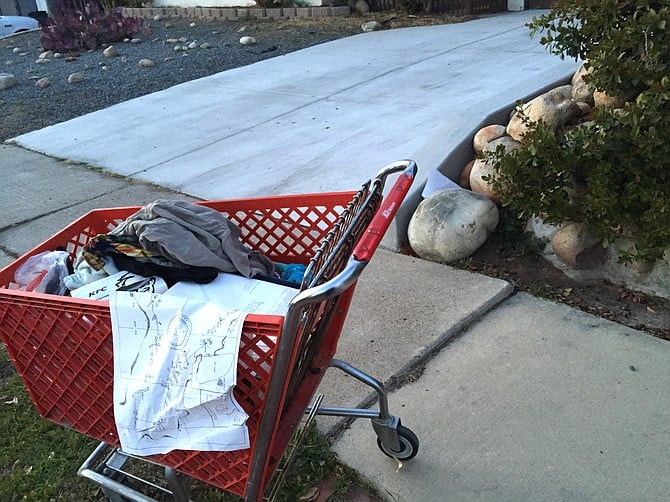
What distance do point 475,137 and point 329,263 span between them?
2.70 m

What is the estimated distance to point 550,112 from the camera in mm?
3633

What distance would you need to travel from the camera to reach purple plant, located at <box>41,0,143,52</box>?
482 inches

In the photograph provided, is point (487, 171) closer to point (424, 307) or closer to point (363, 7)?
point (424, 307)

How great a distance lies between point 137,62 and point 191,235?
9150 millimetres

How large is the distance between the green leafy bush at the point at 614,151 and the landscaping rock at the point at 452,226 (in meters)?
0.30

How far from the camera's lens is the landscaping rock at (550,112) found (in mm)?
3617

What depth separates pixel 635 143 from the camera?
112 inches

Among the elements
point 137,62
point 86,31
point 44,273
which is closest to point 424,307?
point 44,273

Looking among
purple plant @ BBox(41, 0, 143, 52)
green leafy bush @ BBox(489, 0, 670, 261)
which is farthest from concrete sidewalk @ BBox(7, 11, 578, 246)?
purple plant @ BBox(41, 0, 143, 52)

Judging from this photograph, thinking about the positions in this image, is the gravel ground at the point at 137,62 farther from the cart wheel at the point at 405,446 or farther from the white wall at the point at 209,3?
the cart wheel at the point at 405,446

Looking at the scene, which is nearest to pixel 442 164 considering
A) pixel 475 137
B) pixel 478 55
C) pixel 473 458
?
pixel 475 137

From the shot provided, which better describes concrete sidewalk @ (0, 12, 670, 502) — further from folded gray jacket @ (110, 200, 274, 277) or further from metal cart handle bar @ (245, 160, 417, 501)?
folded gray jacket @ (110, 200, 274, 277)

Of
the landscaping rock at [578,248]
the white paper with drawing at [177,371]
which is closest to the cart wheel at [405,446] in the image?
the white paper with drawing at [177,371]

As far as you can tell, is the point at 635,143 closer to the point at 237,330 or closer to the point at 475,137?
the point at 475,137
